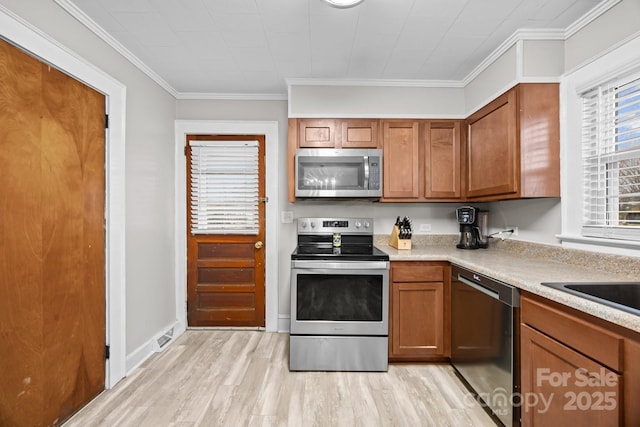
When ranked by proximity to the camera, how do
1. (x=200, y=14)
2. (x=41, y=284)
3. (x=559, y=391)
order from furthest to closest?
(x=200, y=14) → (x=41, y=284) → (x=559, y=391)

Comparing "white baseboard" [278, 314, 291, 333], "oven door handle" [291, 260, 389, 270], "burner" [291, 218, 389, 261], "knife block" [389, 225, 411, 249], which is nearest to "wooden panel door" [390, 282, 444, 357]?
"oven door handle" [291, 260, 389, 270]

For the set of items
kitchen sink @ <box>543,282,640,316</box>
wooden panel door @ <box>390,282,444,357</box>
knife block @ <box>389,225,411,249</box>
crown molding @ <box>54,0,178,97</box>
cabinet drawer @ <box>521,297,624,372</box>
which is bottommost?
wooden panel door @ <box>390,282,444,357</box>

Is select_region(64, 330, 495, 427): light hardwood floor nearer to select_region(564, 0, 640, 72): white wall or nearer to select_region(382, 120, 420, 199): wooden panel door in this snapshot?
select_region(382, 120, 420, 199): wooden panel door

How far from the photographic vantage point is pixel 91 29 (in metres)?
1.92

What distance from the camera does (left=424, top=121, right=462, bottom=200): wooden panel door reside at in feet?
9.08

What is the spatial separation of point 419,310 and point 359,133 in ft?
5.20

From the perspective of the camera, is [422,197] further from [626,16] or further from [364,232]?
[626,16]

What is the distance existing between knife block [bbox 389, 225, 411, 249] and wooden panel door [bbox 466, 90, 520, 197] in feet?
2.25

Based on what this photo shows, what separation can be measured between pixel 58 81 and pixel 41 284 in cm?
111

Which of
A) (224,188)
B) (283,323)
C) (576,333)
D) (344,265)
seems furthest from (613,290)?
(224,188)

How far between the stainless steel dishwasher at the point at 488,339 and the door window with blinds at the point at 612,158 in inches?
28.7

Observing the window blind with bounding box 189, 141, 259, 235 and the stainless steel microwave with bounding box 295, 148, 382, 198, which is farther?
the window blind with bounding box 189, 141, 259, 235

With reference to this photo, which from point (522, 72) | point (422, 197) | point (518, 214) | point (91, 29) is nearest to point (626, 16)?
point (522, 72)

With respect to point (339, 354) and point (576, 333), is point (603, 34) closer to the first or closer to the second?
point (576, 333)
